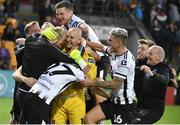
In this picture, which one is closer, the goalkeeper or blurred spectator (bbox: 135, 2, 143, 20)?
the goalkeeper

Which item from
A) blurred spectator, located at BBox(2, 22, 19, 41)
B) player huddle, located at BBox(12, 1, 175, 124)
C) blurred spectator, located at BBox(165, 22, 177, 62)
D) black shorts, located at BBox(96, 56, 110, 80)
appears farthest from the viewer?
blurred spectator, located at BBox(165, 22, 177, 62)

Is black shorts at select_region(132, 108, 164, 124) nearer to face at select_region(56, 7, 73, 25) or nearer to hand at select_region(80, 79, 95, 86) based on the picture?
hand at select_region(80, 79, 95, 86)

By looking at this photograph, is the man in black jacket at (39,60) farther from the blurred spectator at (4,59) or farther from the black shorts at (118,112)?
the blurred spectator at (4,59)

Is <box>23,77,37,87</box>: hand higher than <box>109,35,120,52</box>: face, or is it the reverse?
<box>109,35,120,52</box>: face

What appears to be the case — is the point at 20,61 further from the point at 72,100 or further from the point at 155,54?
the point at 155,54

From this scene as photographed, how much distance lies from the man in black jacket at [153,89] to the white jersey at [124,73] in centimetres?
66

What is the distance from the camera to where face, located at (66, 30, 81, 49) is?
831 centimetres

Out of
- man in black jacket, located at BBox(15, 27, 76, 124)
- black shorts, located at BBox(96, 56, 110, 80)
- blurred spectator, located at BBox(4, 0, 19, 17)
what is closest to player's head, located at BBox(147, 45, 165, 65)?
black shorts, located at BBox(96, 56, 110, 80)

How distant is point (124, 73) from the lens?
8500mm

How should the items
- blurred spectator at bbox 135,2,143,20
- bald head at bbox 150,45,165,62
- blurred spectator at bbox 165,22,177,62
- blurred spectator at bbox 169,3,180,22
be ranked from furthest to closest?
blurred spectator at bbox 135,2,143,20, blurred spectator at bbox 169,3,180,22, blurred spectator at bbox 165,22,177,62, bald head at bbox 150,45,165,62

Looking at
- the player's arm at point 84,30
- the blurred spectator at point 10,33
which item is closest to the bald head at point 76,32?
the player's arm at point 84,30

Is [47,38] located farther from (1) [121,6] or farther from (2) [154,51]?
(1) [121,6]

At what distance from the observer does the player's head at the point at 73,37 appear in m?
Result: 8.31

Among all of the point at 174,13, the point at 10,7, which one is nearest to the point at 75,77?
the point at 10,7
